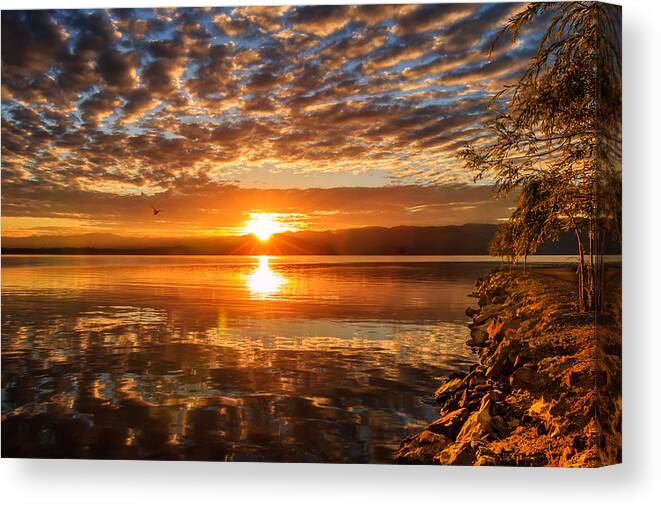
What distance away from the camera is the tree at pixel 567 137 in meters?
4.62

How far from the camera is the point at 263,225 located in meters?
5.24

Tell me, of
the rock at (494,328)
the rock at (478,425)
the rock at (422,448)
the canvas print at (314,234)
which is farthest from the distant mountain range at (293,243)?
the rock at (422,448)

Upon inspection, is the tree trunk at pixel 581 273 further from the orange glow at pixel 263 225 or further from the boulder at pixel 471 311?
the orange glow at pixel 263 225

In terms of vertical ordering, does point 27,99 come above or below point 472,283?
above

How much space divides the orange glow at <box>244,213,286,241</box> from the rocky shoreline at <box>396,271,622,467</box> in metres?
1.66

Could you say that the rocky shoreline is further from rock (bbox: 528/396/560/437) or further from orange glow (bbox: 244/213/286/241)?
orange glow (bbox: 244/213/286/241)

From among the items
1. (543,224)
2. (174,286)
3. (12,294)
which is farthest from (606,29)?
(12,294)

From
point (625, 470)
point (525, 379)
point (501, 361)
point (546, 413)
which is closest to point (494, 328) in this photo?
point (501, 361)

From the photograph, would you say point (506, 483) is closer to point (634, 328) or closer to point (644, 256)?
point (634, 328)

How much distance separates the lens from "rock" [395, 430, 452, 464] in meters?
4.74

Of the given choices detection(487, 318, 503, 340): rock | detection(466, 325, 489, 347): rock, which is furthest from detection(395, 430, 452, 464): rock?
detection(487, 318, 503, 340): rock

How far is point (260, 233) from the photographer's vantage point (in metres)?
5.30

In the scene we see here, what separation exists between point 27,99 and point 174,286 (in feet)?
6.00

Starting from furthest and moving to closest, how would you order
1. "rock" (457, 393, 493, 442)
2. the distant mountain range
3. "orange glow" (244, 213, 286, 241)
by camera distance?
"orange glow" (244, 213, 286, 241), the distant mountain range, "rock" (457, 393, 493, 442)
